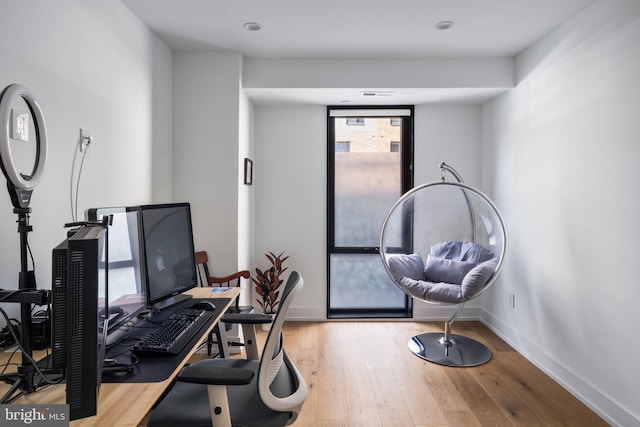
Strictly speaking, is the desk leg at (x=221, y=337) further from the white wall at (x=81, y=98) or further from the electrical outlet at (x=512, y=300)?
the electrical outlet at (x=512, y=300)

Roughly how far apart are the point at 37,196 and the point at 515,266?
3.36m

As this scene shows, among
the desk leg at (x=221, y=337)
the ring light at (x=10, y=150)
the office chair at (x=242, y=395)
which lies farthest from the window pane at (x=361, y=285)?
the ring light at (x=10, y=150)

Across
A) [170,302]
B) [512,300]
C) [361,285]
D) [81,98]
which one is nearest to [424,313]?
[361,285]

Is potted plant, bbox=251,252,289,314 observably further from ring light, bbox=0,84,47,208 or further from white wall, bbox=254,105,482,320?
ring light, bbox=0,84,47,208

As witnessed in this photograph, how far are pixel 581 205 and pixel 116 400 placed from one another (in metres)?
2.64

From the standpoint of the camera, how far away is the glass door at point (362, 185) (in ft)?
12.4

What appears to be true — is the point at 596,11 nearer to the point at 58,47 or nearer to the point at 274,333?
the point at 274,333

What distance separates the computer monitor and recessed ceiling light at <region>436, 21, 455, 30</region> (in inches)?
89.9

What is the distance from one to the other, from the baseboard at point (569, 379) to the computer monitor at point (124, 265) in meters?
2.57

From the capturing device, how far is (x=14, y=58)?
143 centimetres

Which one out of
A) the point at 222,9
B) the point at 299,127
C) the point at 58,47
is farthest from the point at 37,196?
the point at 299,127

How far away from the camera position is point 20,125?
1.43m

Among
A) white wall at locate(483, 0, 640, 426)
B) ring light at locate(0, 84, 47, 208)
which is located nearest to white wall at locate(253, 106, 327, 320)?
white wall at locate(483, 0, 640, 426)

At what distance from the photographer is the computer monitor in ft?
4.46
